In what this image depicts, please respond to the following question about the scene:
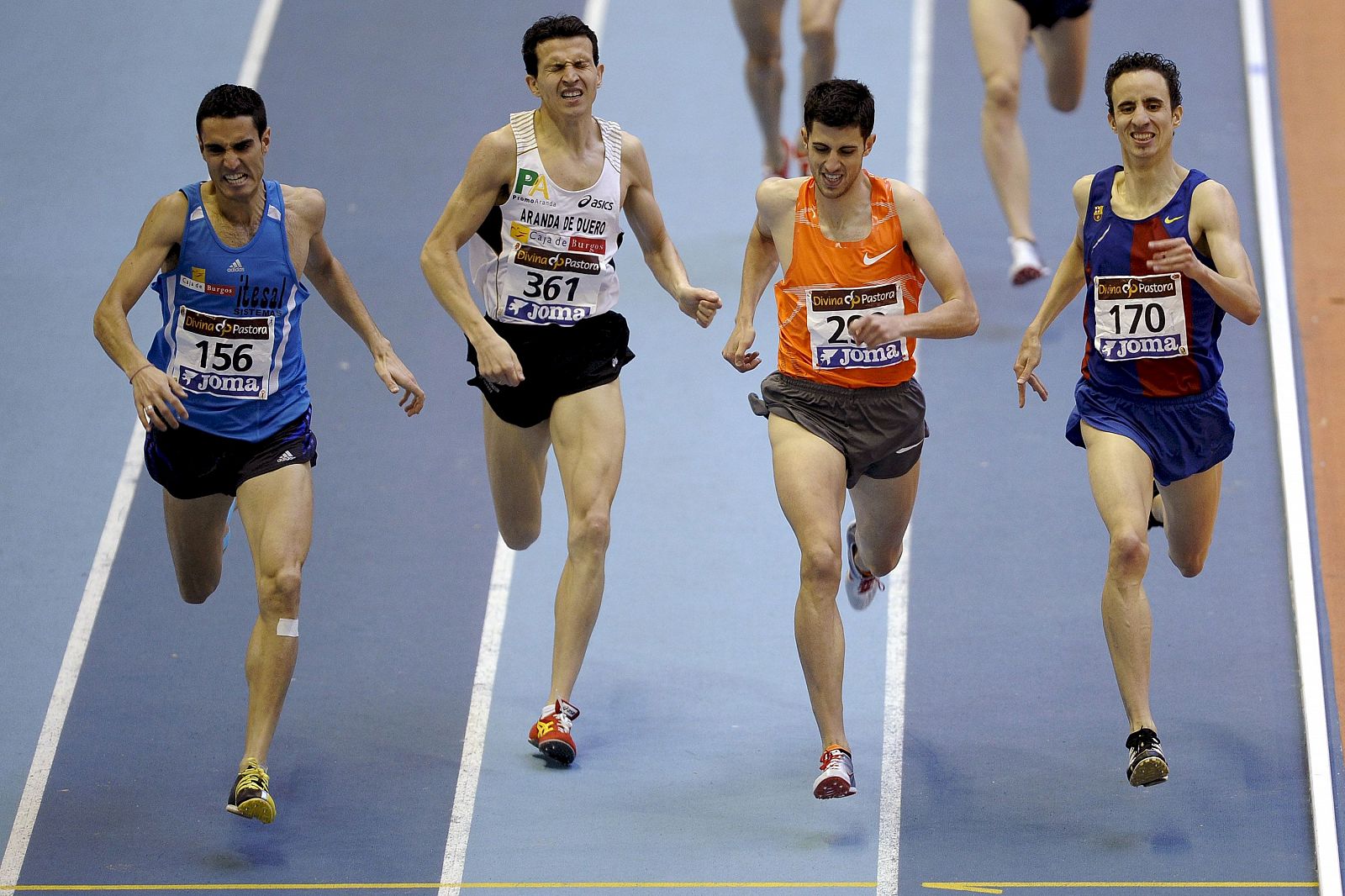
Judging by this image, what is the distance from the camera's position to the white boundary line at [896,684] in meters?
6.09

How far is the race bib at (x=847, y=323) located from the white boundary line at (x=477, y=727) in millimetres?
1835

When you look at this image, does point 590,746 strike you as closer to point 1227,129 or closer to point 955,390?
point 955,390

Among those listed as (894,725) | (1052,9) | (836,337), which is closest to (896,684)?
(894,725)

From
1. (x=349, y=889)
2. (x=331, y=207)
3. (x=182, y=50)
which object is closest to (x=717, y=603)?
(x=349, y=889)

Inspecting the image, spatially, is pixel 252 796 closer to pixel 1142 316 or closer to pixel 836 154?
pixel 836 154

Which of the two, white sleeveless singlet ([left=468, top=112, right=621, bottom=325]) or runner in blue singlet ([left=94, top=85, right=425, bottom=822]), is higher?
white sleeveless singlet ([left=468, top=112, right=621, bottom=325])

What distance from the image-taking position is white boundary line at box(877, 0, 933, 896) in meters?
6.09

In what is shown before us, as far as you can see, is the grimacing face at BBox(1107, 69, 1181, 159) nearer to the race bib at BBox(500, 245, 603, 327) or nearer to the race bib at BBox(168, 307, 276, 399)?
the race bib at BBox(500, 245, 603, 327)

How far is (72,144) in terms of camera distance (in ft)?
32.5

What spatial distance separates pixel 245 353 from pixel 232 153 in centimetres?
65

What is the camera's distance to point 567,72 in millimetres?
6219

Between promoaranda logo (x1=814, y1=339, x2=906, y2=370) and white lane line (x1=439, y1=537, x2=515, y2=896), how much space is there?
186cm

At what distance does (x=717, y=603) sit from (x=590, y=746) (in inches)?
38.1

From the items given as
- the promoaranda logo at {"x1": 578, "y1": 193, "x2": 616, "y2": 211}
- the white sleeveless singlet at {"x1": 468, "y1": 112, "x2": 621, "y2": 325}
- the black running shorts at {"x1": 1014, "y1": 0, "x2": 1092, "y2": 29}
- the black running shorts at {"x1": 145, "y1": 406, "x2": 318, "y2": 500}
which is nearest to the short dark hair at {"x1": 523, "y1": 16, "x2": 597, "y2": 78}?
the white sleeveless singlet at {"x1": 468, "y1": 112, "x2": 621, "y2": 325}
